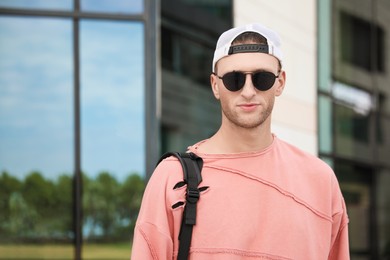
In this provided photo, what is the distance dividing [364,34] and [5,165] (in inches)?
231

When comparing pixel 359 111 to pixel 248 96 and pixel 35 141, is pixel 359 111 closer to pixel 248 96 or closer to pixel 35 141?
pixel 35 141

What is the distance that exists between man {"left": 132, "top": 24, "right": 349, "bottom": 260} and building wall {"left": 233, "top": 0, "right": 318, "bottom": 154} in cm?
691

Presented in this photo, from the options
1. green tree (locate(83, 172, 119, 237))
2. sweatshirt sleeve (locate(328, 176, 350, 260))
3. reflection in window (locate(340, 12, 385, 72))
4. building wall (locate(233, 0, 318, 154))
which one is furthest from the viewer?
reflection in window (locate(340, 12, 385, 72))

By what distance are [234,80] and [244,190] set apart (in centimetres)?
34

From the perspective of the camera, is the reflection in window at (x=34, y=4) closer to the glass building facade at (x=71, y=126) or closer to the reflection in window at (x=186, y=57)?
the glass building facade at (x=71, y=126)

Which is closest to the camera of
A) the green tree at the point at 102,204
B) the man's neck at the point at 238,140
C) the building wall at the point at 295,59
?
the man's neck at the point at 238,140

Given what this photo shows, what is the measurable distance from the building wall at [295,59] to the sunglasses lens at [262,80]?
6983 millimetres

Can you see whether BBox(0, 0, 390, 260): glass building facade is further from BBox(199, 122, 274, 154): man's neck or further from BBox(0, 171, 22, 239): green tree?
BBox(199, 122, 274, 154): man's neck

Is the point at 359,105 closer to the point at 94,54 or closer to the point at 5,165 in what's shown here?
the point at 94,54

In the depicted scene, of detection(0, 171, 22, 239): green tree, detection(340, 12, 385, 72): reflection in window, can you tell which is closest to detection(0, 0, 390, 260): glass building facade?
detection(0, 171, 22, 239): green tree

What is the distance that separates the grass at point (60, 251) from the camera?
8820mm

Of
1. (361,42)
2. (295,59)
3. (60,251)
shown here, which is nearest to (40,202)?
(60,251)

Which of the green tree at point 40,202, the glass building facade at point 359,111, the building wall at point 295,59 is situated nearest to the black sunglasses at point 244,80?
the green tree at point 40,202

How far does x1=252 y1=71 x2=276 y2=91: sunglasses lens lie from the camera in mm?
2572
